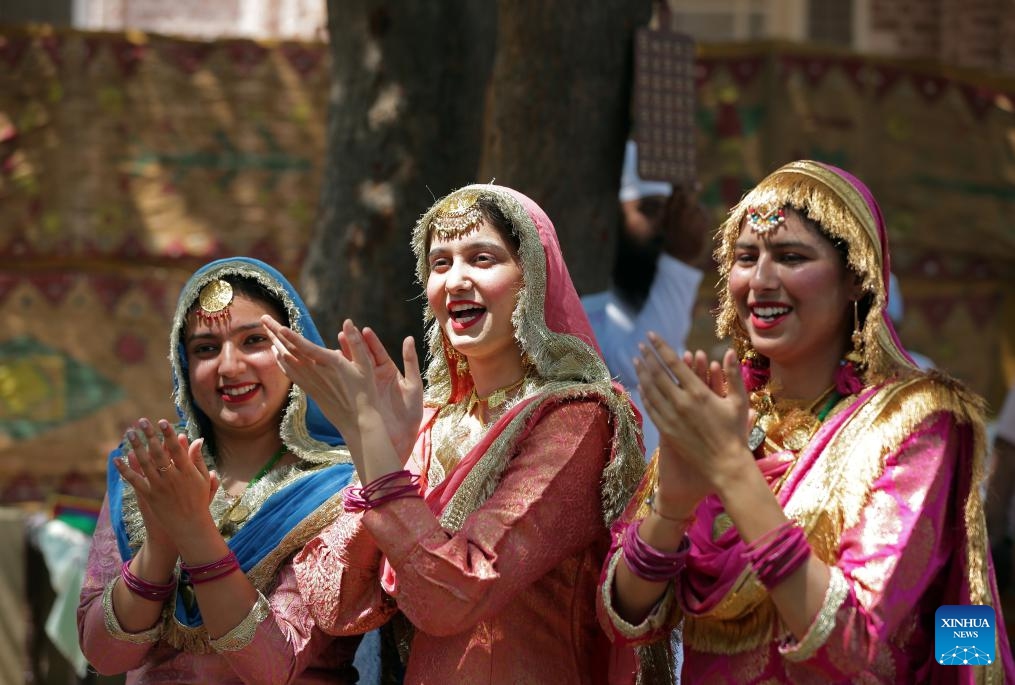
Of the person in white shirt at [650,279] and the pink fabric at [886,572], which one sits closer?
the pink fabric at [886,572]

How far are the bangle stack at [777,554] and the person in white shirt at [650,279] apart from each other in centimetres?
245

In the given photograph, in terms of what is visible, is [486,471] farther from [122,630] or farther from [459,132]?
[459,132]

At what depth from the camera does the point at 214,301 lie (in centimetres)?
356

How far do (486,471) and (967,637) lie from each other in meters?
0.97

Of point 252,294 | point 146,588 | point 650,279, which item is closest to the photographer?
point 146,588

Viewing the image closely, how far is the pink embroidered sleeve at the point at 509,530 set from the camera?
2811 mm

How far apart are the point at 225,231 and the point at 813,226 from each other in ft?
17.3

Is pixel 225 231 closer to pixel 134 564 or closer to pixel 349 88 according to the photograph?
pixel 349 88

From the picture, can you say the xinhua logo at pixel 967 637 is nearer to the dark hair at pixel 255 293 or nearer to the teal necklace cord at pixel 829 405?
the teal necklace cord at pixel 829 405

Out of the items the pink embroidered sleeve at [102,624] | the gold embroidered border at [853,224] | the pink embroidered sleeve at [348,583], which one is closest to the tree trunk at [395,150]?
the pink embroidered sleeve at [102,624]

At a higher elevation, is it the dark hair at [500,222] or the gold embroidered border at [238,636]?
the dark hair at [500,222]

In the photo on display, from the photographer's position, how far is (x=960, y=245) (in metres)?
7.94

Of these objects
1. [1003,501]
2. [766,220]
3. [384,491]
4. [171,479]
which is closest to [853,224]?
[766,220]

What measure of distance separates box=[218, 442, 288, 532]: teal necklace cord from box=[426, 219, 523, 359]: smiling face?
2.29 ft
